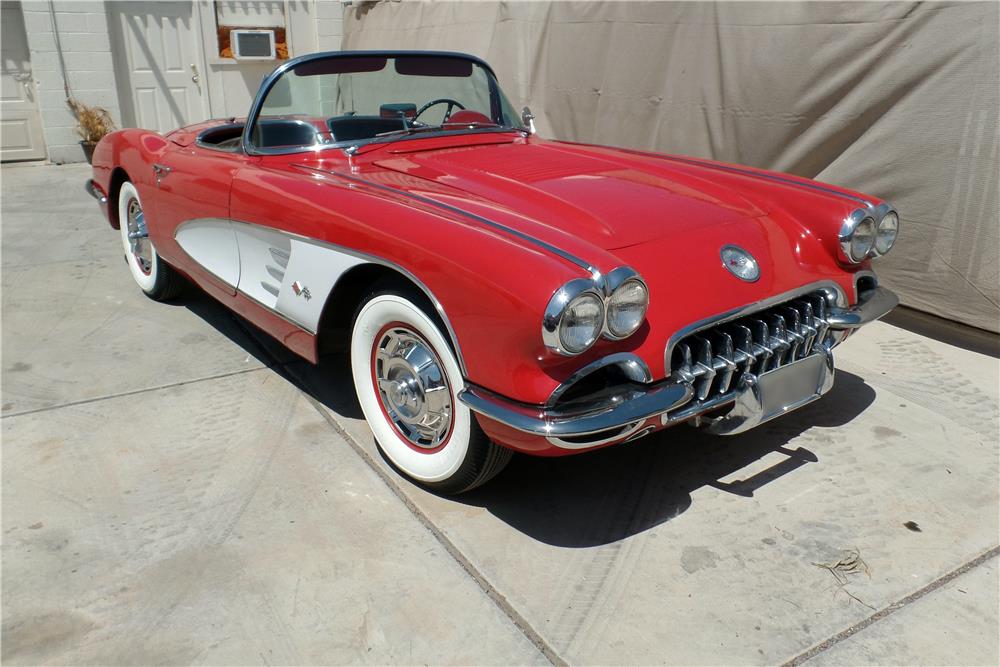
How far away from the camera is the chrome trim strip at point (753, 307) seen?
2.24m

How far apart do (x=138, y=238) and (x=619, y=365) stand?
3508mm

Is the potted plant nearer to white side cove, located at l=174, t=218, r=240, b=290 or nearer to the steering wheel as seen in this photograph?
white side cove, located at l=174, t=218, r=240, b=290

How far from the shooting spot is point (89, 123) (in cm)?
963

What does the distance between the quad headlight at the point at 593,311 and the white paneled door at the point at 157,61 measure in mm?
10088

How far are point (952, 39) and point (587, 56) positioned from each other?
3.10m

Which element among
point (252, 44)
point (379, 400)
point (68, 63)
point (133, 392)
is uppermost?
point (252, 44)

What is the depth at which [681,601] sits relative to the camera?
7.11ft

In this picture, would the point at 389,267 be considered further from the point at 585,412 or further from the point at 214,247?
the point at 214,247

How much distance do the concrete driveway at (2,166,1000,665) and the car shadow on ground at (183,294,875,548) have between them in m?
0.01

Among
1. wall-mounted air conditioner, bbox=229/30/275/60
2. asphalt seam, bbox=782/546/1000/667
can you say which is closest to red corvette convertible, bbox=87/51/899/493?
asphalt seam, bbox=782/546/1000/667

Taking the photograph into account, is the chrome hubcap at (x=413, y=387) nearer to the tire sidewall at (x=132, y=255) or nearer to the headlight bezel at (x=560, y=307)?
the headlight bezel at (x=560, y=307)

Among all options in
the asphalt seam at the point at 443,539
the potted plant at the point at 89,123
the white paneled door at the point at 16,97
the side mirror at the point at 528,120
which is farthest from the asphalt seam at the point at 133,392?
the white paneled door at the point at 16,97

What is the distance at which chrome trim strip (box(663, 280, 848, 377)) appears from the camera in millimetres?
2236

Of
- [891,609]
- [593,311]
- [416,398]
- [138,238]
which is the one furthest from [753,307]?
[138,238]
